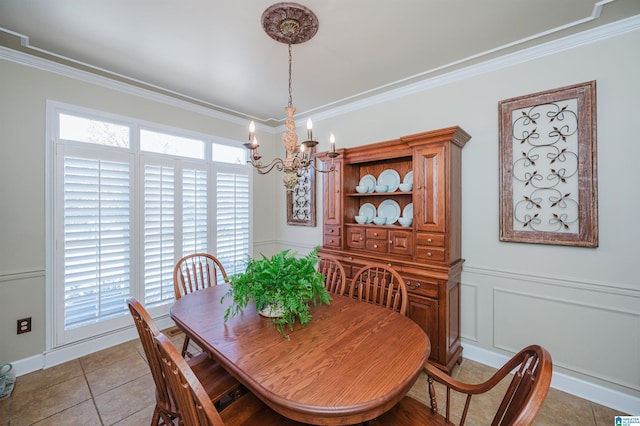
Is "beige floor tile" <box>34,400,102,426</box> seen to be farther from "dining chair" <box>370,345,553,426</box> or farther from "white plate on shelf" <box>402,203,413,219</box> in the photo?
"white plate on shelf" <box>402,203,413,219</box>

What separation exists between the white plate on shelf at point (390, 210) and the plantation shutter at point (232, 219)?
2045 mm

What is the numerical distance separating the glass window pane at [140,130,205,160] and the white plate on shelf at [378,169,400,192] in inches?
93.2

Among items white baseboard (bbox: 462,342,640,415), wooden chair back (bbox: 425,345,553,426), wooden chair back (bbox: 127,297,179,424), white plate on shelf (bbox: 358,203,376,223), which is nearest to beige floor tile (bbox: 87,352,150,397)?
wooden chair back (bbox: 127,297,179,424)

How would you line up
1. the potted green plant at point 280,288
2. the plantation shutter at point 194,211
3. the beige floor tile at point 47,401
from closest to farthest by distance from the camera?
1. the potted green plant at point 280,288
2. the beige floor tile at point 47,401
3. the plantation shutter at point 194,211

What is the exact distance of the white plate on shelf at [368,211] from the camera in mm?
3195

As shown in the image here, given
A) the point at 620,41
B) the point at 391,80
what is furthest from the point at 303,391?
the point at 620,41

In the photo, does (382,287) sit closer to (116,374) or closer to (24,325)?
(116,374)

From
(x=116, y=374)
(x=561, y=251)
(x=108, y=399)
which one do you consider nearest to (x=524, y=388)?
(x=561, y=251)

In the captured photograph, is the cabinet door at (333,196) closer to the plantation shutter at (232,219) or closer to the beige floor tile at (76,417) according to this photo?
the plantation shutter at (232,219)

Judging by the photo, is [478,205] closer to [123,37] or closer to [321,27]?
[321,27]

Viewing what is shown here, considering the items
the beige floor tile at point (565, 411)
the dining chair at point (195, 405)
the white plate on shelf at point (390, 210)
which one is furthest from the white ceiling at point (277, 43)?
the beige floor tile at point (565, 411)

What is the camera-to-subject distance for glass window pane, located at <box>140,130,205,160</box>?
312cm

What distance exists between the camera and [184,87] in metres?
2.99

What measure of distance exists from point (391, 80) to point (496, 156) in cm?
128
